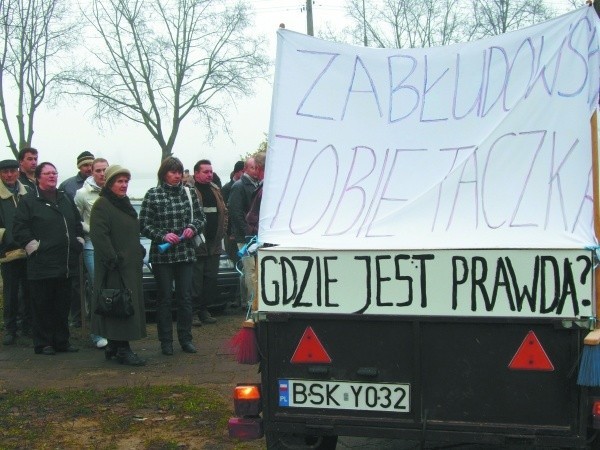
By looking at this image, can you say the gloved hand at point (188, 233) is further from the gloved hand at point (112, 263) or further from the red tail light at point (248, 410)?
the red tail light at point (248, 410)

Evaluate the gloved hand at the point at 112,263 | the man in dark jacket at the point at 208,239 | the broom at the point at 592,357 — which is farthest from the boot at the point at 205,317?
the broom at the point at 592,357

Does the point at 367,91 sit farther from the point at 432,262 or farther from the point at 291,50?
the point at 432,262

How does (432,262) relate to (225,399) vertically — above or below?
above

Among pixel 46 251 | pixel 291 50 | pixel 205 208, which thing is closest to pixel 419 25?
pixel 205 208

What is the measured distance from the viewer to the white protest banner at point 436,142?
4379 millimetres

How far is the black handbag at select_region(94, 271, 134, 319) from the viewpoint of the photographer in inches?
303

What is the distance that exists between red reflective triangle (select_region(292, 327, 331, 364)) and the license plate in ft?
0.39

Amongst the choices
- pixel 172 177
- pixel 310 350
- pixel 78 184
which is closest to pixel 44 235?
pixel 172 177

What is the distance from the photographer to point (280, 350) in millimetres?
4527

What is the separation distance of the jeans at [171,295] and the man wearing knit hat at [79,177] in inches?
86.2

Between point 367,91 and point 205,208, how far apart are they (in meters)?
5.60

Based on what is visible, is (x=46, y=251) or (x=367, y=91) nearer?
(x=367, y=91)

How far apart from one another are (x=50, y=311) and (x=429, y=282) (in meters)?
5.34

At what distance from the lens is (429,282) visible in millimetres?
4242
